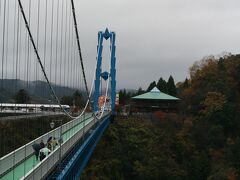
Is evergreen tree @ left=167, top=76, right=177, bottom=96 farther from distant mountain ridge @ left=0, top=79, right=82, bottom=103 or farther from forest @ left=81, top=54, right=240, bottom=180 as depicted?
distant mountain ridge @ left=0, top=79, right=82, bottom=103

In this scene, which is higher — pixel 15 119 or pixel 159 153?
pixel 15 119

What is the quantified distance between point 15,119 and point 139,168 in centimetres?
1653

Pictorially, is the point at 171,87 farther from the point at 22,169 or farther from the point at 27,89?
the point at 22,169

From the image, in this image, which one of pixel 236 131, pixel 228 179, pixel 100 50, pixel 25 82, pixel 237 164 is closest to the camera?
pixel 25 82

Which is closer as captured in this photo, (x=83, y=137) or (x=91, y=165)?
(x=83, y=137)

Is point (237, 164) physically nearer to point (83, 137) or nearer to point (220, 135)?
point (220, 135)

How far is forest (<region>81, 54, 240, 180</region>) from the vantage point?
36403mm

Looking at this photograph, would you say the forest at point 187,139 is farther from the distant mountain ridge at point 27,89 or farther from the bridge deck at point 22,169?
the bridge deck at point 22,169

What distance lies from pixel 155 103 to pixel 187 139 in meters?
12.9

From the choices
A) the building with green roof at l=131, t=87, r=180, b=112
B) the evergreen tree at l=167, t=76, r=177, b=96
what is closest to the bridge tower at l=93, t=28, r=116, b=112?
the building with green roof at l=131, t=87, r=180, b=112

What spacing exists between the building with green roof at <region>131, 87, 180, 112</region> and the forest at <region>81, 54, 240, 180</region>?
3789 mm

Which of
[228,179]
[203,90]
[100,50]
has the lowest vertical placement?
[228,179]

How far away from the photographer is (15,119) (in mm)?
21938

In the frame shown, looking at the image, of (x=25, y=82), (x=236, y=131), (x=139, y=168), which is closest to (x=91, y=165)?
(x=139, y=168)
